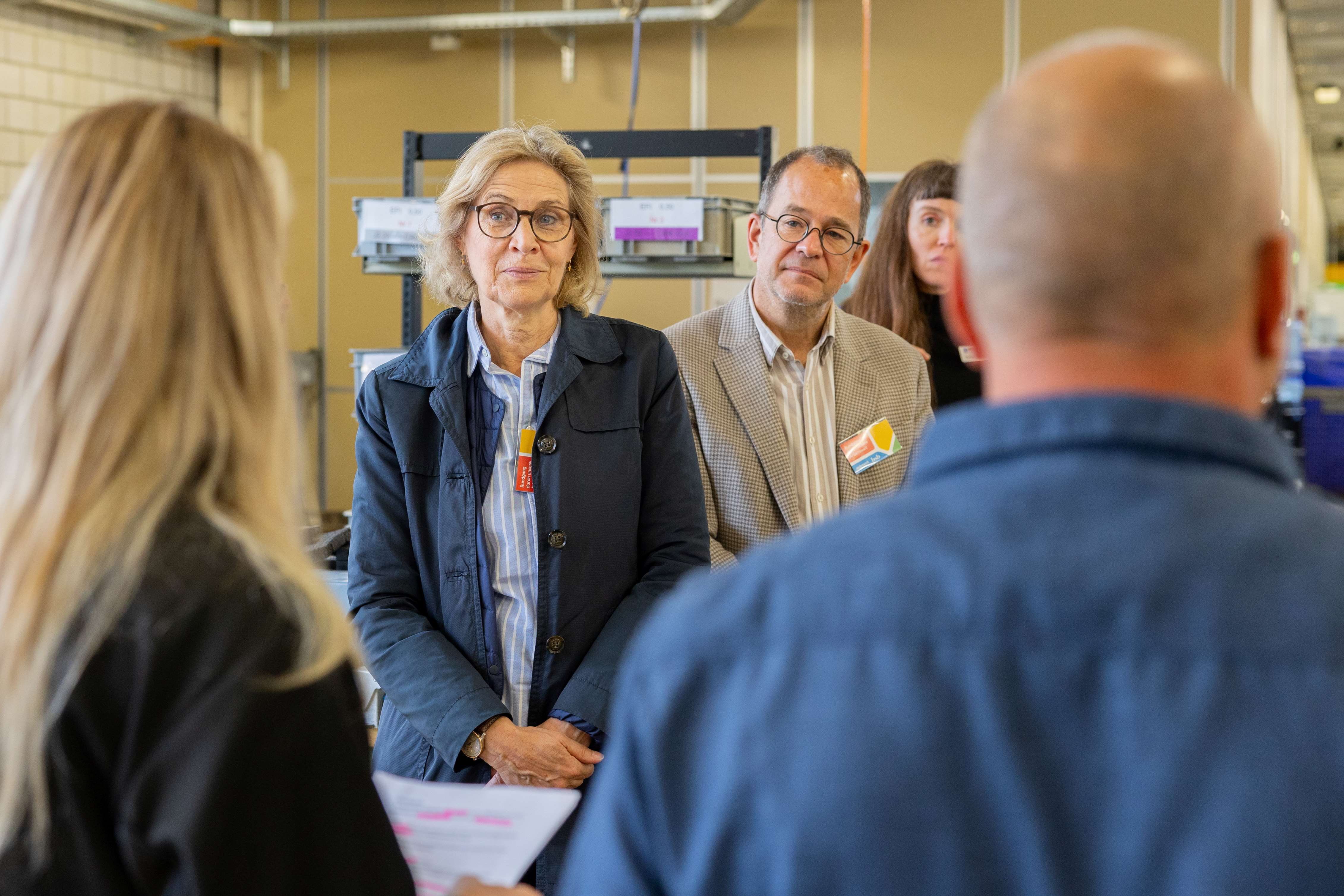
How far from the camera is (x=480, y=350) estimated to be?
195cm

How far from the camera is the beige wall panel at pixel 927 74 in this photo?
22.0 ft

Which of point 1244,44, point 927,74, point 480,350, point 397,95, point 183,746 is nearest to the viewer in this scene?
point 183,746

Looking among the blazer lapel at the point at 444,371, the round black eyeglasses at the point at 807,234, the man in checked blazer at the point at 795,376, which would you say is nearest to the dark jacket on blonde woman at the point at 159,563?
the blazer lapel at the point at 444,371

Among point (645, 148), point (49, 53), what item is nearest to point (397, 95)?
point (49, 53)

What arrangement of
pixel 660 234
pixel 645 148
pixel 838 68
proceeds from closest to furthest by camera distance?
pixel 660 234
pixel 645 148
pixel 838 68

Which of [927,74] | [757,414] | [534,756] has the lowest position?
[534,756]

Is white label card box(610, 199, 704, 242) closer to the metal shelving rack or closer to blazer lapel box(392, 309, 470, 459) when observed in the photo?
the metal shelving rack

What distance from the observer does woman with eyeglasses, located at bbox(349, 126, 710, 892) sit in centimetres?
178

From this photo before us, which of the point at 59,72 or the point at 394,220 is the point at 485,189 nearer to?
the point at 394,220

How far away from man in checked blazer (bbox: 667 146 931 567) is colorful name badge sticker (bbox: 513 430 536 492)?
357 mm

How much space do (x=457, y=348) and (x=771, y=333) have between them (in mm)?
622

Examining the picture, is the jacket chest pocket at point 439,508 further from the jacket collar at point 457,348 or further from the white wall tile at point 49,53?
the white wall tile at point 49,53

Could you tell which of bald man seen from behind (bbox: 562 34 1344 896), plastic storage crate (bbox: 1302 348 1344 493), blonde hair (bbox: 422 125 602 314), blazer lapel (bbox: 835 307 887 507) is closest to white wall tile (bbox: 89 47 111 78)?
blonde hair (bbox: 422 125 602 314)

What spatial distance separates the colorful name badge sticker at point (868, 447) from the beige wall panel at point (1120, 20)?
4941 millimetres
